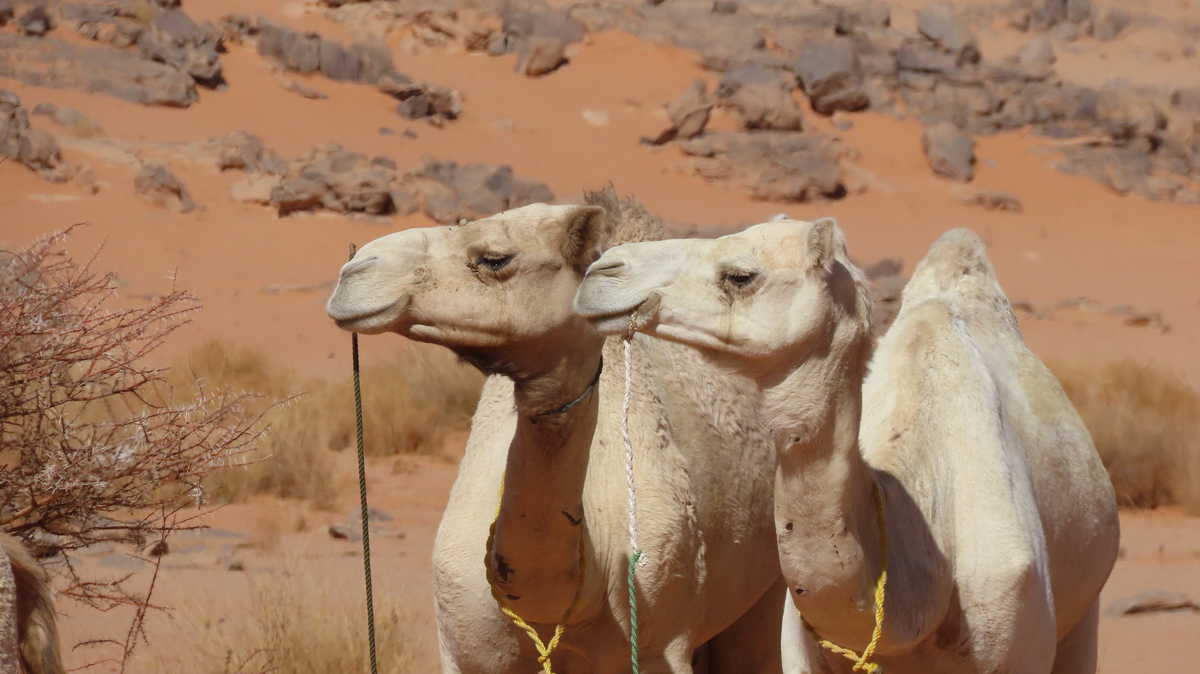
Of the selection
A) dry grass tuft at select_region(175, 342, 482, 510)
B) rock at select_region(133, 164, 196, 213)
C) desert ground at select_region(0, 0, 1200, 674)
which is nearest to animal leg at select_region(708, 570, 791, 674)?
desert ground at select_region(0, 0, 1200, 674)

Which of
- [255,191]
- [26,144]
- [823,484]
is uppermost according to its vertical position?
[823,484]

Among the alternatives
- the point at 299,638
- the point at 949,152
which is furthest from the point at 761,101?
the point at 299,638

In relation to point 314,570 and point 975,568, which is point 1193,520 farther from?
point 975,568

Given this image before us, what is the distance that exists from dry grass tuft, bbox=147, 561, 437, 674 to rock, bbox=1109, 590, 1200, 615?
14.2 feet

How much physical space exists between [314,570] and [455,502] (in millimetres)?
5206

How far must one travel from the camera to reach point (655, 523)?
4.82m

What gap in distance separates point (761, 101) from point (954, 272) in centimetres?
2204

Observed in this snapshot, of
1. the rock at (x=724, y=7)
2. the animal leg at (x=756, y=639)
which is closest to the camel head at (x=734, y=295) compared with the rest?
the animal leg at (x=756, y=639)

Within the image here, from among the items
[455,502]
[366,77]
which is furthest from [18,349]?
[366,77]

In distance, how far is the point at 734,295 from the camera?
3.73m

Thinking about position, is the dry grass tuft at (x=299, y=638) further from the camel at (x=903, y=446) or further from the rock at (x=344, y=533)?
the camel at (x=903, y=446)

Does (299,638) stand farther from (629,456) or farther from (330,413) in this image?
(330,413)

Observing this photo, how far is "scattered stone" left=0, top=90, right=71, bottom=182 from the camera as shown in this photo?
21.7 metres

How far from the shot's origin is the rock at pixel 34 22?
26.0m
